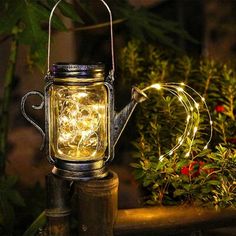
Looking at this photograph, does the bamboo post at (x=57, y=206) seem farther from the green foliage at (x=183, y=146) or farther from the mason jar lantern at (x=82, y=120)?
the green foliage at (x=183, y=146)

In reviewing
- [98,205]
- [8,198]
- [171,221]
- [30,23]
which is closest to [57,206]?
[98,205]

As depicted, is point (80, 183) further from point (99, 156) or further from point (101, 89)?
point (101, 89)

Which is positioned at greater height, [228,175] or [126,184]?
[228,175]

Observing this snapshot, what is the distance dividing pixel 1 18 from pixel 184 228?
56.1 inches

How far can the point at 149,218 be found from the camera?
5.85 ft

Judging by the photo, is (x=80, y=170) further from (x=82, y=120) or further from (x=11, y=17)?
(x=11, y=17)

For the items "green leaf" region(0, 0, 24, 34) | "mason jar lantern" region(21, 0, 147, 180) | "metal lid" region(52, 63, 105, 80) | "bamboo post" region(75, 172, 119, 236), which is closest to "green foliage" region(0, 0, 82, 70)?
"green leaf" region(0, 0, 24, 34)

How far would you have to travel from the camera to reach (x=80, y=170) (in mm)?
1722

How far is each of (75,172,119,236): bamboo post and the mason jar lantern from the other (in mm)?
53

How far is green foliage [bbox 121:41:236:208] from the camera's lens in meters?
1.85

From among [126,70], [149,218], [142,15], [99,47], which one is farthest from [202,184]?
[99,47]

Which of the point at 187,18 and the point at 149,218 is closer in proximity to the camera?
the point at 149,218

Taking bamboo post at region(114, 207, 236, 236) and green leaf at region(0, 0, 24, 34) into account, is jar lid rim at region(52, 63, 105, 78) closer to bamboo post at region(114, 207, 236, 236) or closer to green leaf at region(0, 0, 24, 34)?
green leaf at region(0, 0, 24, 34)

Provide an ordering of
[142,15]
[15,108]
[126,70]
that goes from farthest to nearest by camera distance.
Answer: [15,108]
[126,70]
[142,15]
